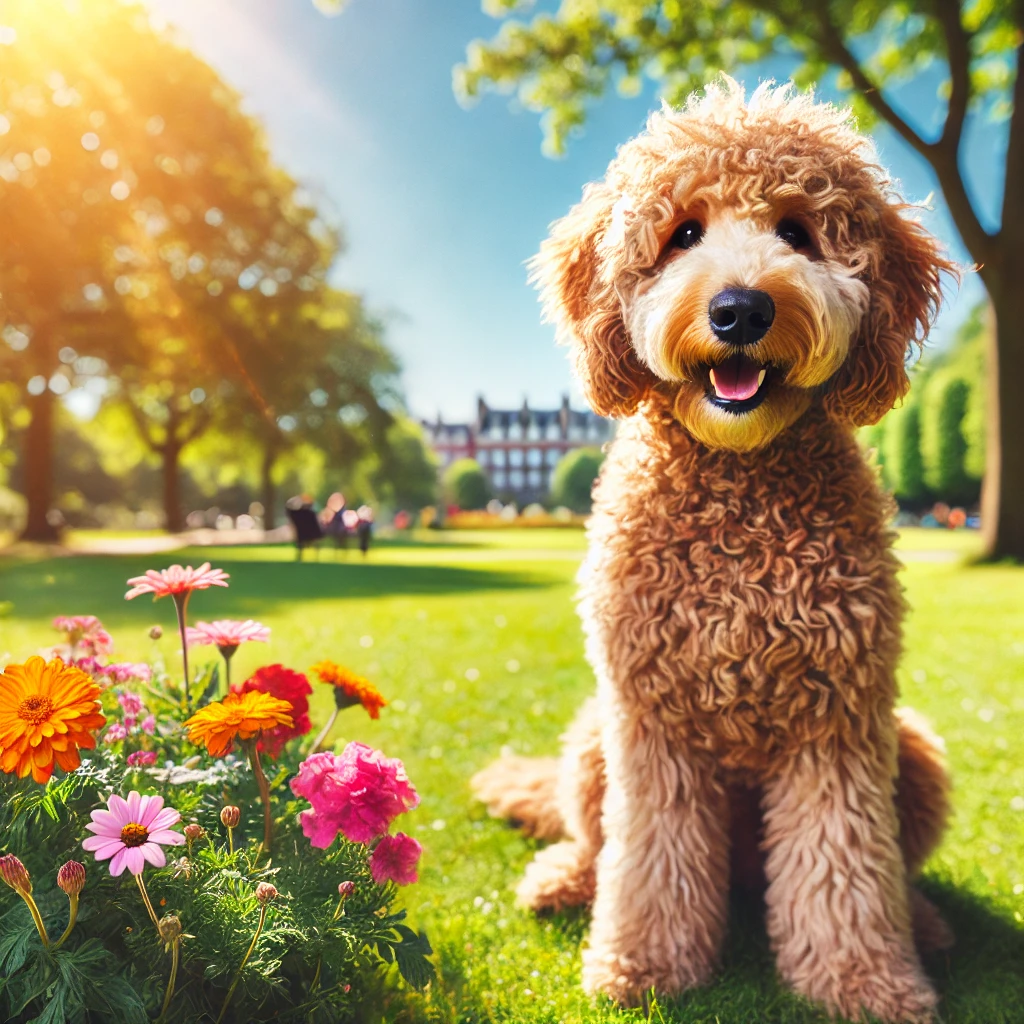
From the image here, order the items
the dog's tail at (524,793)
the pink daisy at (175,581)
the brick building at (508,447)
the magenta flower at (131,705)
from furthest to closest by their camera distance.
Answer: the brick building at (508,447), the dog's tail at (524,793), the magenta flower at (131,705), the pink daisy at (175,581)

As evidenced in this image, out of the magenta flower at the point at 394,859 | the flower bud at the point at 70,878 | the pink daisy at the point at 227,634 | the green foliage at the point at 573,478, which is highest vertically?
the green foliage at the point at 573,478

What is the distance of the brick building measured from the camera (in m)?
15.7

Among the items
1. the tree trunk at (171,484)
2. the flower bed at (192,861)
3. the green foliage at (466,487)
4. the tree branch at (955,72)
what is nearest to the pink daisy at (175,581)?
the flower bed at (192,861)

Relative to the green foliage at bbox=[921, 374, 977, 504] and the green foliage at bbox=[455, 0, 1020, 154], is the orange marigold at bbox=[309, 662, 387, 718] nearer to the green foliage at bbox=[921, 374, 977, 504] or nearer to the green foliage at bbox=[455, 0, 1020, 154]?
the green foliage at bbox=[455, 0, 1020, 154]

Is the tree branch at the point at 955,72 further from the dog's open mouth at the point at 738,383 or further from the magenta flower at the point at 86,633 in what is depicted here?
the magenta flower at the point at 86,633

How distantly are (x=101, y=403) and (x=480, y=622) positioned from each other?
17.5 metres

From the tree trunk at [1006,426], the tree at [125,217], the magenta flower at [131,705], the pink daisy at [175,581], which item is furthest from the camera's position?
the tree at [125,217]

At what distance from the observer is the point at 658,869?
229 centimetres

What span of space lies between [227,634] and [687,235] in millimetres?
1503

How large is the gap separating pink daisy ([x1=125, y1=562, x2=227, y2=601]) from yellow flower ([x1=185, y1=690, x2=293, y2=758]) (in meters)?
0.39

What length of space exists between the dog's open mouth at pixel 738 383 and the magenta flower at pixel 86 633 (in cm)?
184

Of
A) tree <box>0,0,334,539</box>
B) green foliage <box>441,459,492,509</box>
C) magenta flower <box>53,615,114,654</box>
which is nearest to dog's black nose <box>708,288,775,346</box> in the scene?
magenta flower <box>53,615,114,654</box>

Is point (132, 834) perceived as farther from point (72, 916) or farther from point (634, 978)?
point (634, 978)

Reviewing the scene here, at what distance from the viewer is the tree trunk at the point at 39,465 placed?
16.6m
